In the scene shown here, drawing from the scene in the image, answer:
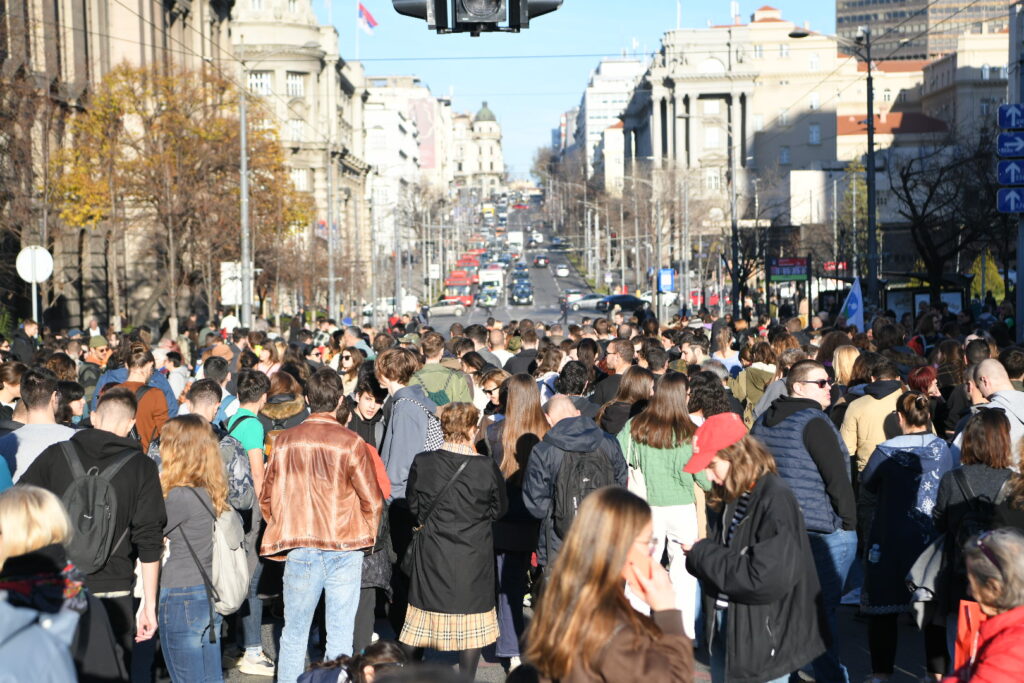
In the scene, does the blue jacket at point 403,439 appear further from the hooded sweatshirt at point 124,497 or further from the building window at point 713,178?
the building window at point 713,178

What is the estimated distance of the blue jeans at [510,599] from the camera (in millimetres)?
8766

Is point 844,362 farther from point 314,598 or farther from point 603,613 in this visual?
point 603,613

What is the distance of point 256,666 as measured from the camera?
8906 millimetres

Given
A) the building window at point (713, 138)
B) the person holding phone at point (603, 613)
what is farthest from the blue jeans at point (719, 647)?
the building window at point (713, 138)

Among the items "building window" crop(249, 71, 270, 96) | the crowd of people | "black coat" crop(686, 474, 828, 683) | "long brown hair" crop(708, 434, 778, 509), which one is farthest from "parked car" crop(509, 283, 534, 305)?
"black coat" crop(686, 474, 828, 683)

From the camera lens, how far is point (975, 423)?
7.26 meters

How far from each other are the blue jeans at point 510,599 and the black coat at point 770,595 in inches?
107

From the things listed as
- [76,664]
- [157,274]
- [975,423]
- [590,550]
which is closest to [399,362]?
[975,423]

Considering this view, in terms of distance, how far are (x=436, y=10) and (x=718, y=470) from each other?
186 inches

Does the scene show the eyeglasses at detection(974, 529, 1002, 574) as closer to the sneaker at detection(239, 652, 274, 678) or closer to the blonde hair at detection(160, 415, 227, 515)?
the blonde hair at detection(160, 415, 227, 515)

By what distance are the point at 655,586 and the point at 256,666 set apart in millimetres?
5114

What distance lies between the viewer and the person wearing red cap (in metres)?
5.82

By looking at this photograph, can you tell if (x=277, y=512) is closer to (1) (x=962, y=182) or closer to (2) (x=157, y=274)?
(1) (x=962, y=182)

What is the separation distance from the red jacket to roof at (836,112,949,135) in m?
119
